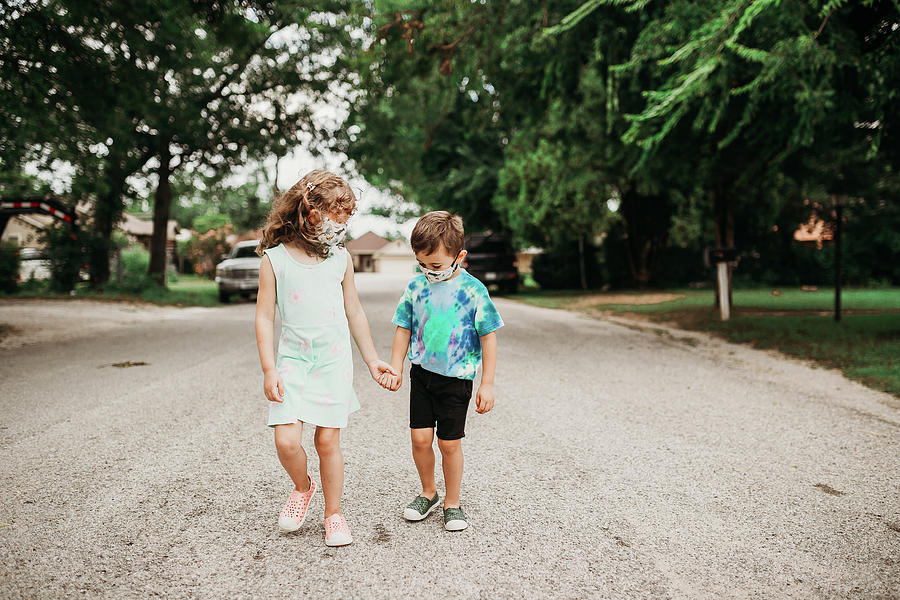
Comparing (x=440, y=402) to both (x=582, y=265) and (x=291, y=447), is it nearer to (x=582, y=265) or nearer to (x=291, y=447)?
(x=291, y=447)

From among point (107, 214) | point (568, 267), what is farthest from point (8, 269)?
point (568, 267)

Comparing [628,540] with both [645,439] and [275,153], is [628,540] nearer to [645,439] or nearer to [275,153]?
[645,439]

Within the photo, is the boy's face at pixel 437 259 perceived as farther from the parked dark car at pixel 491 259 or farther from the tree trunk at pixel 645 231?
the tree trunk at pixel 645 231

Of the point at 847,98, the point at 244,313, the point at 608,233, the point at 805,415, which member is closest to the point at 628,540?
the point at 805,415

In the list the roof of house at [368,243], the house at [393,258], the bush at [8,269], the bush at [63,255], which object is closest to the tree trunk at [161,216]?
the bush at [63,255]

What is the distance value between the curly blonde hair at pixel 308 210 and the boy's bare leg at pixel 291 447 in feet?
2.59

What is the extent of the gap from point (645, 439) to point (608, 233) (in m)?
23.0

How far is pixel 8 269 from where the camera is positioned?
19250mm

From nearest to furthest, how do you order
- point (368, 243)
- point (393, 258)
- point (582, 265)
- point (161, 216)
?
point (161, 216), point (582, 265), point (393, 258), point (368, 243)

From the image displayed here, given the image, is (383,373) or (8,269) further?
(8,269)

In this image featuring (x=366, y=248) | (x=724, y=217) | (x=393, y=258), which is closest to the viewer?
(x=724, y=217)

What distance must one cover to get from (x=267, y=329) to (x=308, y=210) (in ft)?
1.82

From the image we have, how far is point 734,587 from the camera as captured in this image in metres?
2.41

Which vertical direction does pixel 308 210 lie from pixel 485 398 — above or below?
above
